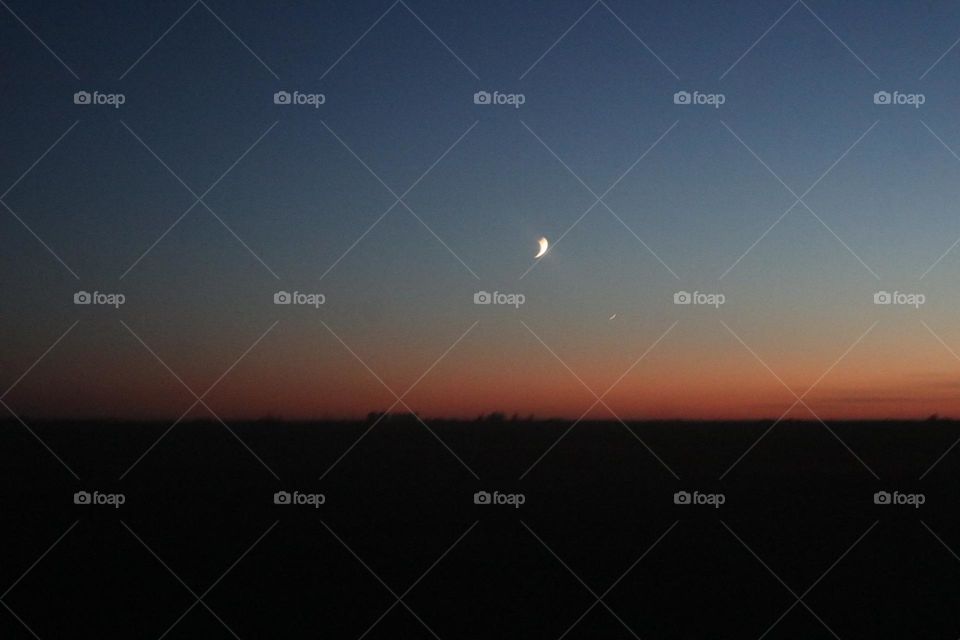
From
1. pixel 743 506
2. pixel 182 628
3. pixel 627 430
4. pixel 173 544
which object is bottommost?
pixel 182 628

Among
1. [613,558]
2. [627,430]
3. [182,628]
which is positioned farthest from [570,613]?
[182,628]

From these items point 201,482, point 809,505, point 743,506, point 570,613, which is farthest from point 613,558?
point 201,482

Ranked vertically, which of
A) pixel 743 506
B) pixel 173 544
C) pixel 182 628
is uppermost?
pixel 743 506

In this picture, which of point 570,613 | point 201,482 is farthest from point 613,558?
point 201,482

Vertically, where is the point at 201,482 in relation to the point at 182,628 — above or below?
above

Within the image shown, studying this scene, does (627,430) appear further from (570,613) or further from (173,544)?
(173,544)

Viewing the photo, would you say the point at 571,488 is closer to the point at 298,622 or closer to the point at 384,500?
the point at 384,500

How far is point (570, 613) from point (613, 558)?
0.45 meters

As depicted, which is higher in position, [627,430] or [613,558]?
[627,430]

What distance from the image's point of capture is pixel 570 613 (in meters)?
6.98

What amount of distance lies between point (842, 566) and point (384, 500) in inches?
120

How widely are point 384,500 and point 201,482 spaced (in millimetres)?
1191

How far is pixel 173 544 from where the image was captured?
6891 mm

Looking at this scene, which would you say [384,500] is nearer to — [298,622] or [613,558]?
[298,622]
